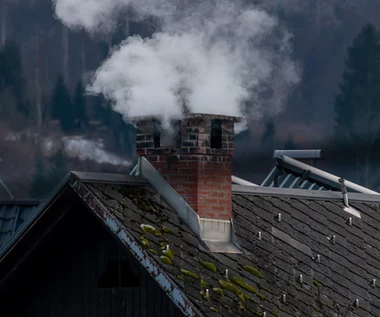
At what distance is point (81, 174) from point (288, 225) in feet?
9.40

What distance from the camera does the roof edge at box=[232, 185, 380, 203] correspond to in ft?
52.8

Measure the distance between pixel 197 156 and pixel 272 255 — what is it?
132 cm

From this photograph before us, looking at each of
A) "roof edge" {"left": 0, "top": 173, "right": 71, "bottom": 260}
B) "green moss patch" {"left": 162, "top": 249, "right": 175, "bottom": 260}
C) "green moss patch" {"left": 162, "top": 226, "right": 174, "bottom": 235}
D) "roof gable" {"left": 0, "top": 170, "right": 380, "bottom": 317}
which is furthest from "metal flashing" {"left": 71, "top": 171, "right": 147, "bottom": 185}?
"green moss patch" {"left": 162, "top": 249, "right": 175, "bottom": 260}

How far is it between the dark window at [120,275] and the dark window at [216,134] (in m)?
1.82

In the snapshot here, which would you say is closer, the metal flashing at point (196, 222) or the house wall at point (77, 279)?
the house wall at point (77, 279)

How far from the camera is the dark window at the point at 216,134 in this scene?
15430 mm

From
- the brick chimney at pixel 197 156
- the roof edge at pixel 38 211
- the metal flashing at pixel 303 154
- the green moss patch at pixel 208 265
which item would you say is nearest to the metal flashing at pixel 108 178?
the roof edge at pixel 38 211

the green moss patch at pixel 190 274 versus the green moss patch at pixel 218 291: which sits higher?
the green moss patch at pixel 190 274

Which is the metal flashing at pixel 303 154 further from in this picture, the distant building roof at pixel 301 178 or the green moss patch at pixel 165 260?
the green moss patch at pixel 165 260

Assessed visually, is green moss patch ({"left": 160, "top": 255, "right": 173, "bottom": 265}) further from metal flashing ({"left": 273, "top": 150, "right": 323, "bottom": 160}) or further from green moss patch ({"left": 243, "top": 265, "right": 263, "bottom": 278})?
metal flashing ({"left": 273, "top": 150, "right": 323, "bottom": 160})

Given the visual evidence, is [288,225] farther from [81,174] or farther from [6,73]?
[6,73]

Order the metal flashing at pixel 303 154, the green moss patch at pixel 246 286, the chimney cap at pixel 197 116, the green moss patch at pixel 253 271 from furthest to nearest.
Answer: the metal flashing at pixel 303 154
the chimney cap at pixel 197 116
the green moss patch at pixel 253 271
the green moss patch at pixel 246 286

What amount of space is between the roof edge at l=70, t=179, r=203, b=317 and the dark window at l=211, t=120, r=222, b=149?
6.71ft

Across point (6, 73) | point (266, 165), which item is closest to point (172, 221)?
point (266, 165)
